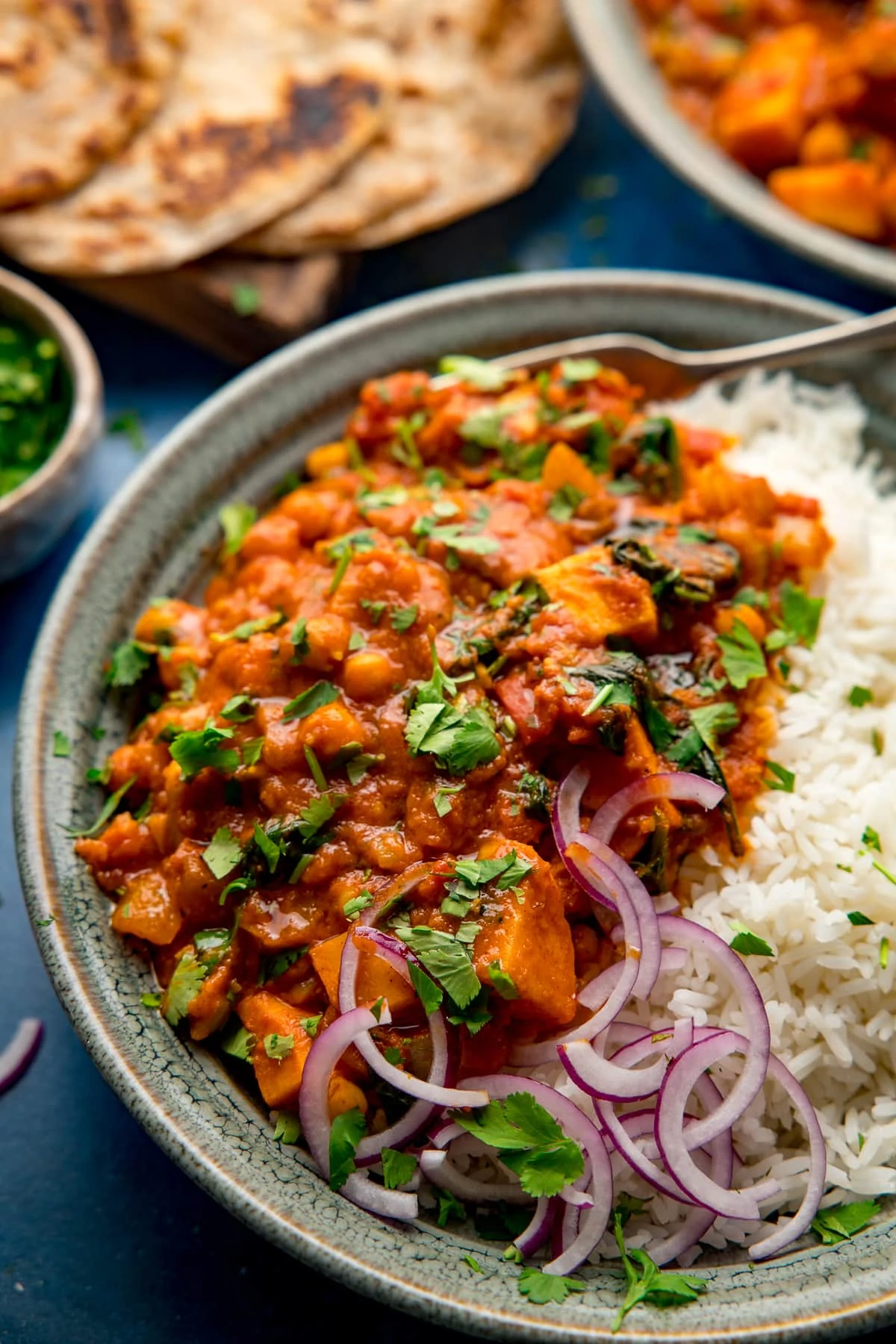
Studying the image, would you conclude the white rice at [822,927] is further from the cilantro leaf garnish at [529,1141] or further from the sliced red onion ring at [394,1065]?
the sliced red onion ring at [394,1065]

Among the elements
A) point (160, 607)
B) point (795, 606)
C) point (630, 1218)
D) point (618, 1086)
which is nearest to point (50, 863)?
point (160, 607)

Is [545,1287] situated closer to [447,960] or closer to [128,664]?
[447,960]

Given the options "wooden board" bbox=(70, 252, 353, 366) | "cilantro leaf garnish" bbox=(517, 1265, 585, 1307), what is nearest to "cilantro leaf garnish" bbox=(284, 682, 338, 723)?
"cilantro leaf garnish" bbox=(517, 1265, 585, 1307)

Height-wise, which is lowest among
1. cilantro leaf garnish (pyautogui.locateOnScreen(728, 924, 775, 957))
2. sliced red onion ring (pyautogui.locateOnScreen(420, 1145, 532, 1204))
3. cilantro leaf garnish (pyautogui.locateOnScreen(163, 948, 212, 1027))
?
sliced red onion ring (pyautogui.locateOnScreen(420, 1145, 532, 1204))

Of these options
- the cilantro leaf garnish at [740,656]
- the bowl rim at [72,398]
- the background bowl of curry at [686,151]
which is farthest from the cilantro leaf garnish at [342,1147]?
the background bowl of curry at [686,151]

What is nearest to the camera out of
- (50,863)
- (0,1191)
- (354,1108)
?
(354,1108)

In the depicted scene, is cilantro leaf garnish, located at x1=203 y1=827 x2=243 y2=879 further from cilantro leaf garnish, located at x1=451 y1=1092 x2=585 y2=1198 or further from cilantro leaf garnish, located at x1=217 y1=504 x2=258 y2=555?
cilantro leaf garnish, located at x1=217 y1=504 x2=258 y2=555

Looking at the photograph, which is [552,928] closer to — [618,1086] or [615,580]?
[618,1086]

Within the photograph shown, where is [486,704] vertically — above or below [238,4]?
below
